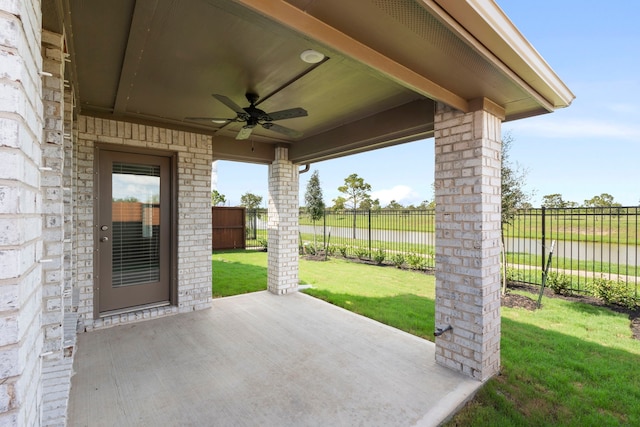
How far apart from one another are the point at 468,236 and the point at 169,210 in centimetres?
405

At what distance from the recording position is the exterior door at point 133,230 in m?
4.09

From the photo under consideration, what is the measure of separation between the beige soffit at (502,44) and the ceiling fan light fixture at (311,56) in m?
1.08

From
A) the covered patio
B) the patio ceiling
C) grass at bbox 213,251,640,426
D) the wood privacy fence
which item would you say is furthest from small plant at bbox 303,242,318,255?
the patio ceiling

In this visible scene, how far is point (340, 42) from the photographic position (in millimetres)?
1789

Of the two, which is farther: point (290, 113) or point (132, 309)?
point (132, 309)

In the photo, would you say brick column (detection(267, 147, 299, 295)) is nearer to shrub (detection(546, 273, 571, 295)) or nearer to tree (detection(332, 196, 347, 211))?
shrub (detection(546, 273, 571, 295))

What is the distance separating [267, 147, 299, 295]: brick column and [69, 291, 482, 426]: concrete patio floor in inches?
58.0

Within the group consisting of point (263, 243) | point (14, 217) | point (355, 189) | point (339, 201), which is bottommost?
point (263, 243)

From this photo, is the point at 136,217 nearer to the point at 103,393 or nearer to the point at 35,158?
the point at 103,393

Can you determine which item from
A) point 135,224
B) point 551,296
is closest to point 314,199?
point 135,224

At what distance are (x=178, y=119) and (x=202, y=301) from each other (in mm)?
2695

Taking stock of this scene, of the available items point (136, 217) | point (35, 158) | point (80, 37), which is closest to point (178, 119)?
point (136, 217)

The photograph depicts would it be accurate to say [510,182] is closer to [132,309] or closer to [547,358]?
A: [547,358]

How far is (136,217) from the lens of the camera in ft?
14.3
